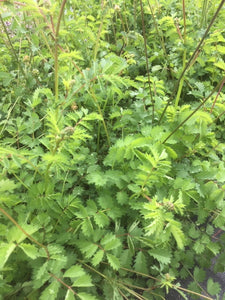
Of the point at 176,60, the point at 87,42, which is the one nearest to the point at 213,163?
the point at 176,60

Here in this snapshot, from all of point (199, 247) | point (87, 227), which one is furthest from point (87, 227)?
point (199, 247)

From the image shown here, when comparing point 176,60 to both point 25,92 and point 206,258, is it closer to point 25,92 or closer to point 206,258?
point 25,92

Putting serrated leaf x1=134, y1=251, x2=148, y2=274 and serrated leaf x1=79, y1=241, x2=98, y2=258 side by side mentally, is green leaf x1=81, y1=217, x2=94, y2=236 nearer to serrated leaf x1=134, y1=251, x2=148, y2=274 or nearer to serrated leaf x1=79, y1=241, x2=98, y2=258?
serrated leaf x1=79, y1=241, x2=98, y2=258

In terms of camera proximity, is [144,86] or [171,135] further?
[144,86]

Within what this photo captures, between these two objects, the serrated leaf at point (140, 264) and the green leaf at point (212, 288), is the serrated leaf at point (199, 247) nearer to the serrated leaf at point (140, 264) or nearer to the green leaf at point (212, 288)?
the green leaf at point (212, 288)

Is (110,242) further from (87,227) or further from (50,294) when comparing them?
(50,294)

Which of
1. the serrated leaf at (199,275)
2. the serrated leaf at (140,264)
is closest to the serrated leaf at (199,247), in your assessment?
the serrated leaf at (199,275)

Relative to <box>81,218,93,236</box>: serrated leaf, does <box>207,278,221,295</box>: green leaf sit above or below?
below

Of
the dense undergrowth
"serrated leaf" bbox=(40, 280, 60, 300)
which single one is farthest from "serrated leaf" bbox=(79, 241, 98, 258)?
"serrated leaf" bbox=(40, 280, 60, 300)

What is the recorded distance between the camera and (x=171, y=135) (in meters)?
1.12

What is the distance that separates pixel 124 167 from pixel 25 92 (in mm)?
902

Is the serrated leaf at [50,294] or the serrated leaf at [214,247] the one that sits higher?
the serrated leaf at [50,294]

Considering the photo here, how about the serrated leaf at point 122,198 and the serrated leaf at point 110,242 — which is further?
the serrated leaf at point 122,198

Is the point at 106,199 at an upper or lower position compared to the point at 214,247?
upper
